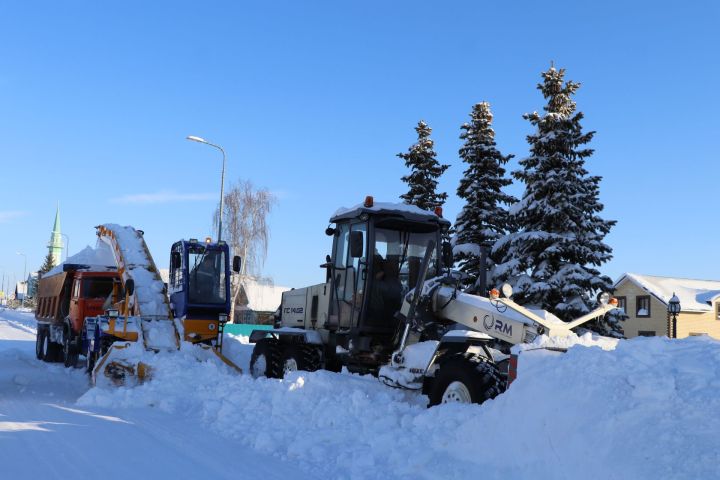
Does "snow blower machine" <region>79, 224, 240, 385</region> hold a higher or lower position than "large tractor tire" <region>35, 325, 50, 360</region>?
higher

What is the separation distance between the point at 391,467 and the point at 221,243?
366 inches

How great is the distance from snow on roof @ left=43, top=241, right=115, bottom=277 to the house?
3605 centimetres

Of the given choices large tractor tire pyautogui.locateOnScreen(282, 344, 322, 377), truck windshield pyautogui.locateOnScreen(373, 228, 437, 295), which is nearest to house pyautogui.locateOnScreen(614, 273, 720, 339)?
large tractor tire pyautogui.locateOnScreen(282, 344, 322, 377)

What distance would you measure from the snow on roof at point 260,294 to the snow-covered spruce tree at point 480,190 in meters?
23.6

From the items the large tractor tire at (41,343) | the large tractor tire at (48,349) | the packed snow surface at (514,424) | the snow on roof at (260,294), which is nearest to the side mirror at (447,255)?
the packed snow surface at (514,424)

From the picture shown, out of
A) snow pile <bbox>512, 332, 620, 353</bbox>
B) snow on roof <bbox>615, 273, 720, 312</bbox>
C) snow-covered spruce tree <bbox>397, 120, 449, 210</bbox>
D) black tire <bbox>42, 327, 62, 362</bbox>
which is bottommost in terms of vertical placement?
black tire <bbox>42, 327, 62, 362</bbox>

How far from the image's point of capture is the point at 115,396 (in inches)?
377

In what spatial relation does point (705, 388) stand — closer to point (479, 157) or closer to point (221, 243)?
point (221, 243)

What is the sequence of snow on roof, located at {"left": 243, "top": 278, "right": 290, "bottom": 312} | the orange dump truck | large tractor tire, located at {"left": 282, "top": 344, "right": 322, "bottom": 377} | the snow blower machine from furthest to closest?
snow on roof, located at {"left": 243, "top": 278, "right": 290, "bottom": 312}
the orange dump truck
the snow blower machine
large tractor tire, located at {"left": 282, "top": 344, "right": 322, "bottom": 377}

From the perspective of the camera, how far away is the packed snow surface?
480cm

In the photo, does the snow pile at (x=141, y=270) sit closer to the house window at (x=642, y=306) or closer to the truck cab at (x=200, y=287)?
the truck cab at (x=200, y=287)

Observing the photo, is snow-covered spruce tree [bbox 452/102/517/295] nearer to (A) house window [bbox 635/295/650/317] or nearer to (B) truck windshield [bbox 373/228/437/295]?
(B) truck windshield [bbox 373/228/437/295]

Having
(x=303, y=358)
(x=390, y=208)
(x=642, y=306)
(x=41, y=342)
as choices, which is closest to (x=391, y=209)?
(x=390, y=208)

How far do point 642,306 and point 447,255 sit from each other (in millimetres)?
38808
